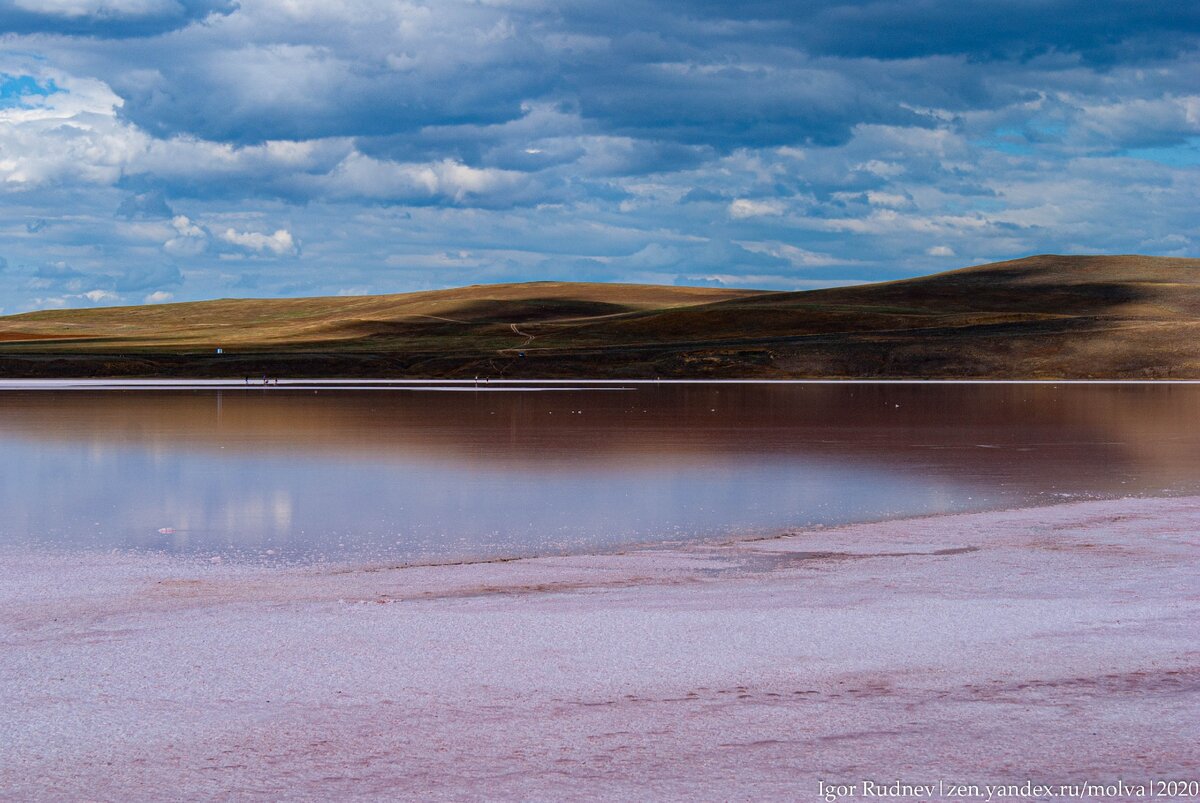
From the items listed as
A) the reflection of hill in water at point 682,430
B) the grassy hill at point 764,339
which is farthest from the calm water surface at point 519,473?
the grassy hill at point 764,339

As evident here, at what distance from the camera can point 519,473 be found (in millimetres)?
22250

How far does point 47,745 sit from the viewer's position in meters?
6.84

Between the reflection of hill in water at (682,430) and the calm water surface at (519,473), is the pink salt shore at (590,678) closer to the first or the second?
the calm water surface at (519,473)

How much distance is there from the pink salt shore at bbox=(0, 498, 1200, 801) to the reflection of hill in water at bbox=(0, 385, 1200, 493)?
1082 centimetres

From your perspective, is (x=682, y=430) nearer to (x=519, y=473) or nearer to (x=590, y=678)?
(x=519, y=473)

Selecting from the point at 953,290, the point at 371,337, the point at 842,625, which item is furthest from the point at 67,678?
the point at 953,290

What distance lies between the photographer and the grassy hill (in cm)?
9994

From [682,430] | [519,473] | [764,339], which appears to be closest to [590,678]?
[519,473]

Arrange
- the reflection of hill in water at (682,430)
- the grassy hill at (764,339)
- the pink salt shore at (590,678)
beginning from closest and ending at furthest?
1. the pink salt shore at (590,678)
2. the reflection of hill in water at (682,430)
3. the grassy hill at (764,339)

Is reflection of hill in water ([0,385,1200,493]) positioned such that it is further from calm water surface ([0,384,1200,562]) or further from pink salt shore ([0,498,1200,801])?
pink salt shore ([0,498,1200,801])

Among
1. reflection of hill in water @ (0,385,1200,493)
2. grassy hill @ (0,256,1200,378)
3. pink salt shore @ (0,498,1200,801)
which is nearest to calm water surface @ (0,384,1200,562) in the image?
reflection of hill in water @ (0,385,1200,493)

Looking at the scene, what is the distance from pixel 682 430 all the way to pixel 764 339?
8664 centimetres

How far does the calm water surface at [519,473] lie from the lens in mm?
15383

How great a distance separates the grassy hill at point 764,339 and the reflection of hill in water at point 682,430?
4311 cm
